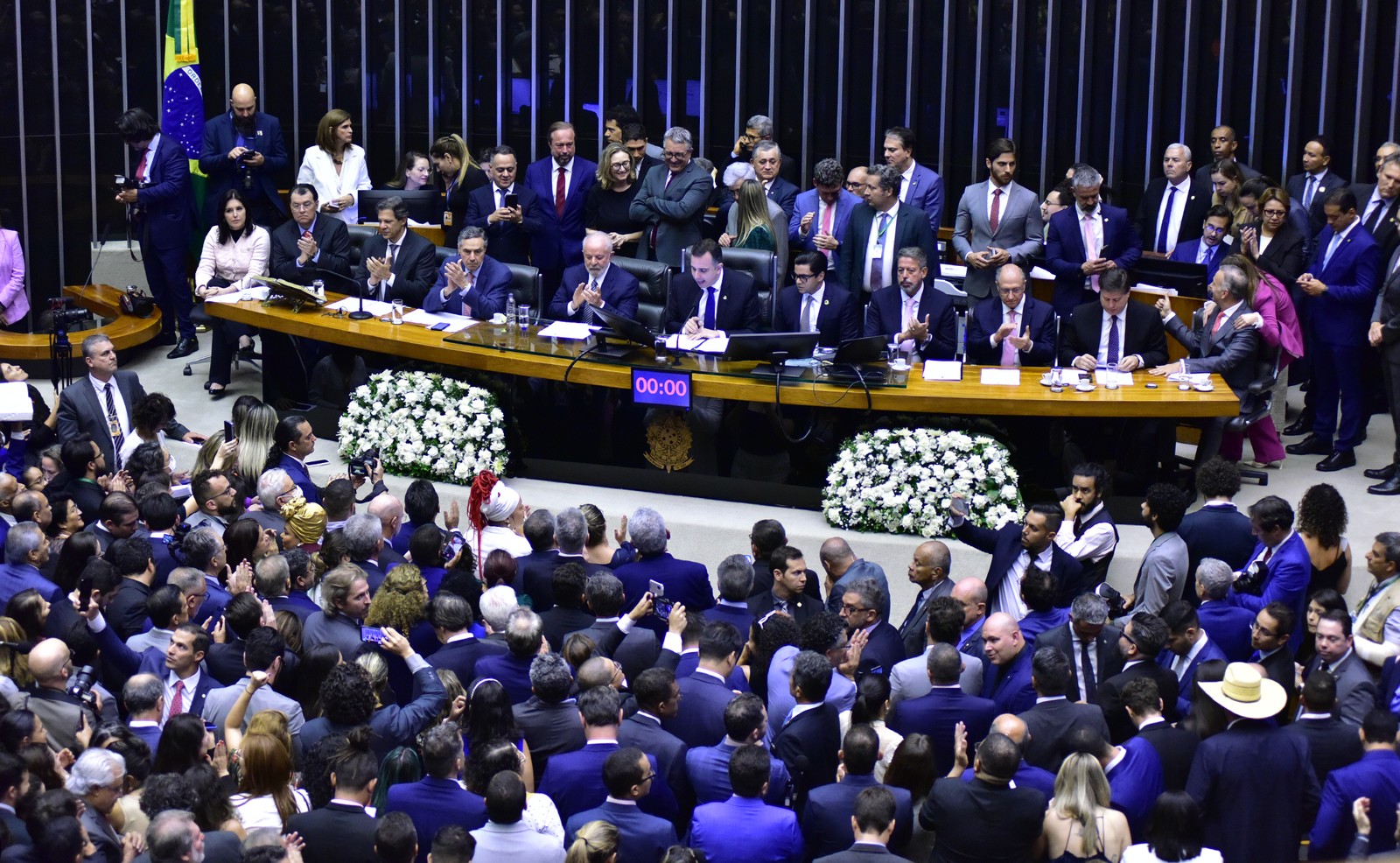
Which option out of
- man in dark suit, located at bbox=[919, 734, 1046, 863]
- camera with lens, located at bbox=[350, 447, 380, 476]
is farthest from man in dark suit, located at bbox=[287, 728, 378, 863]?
camera with lens, located at bbox=[350, 447, 380, 476]

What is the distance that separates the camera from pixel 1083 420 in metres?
9.04

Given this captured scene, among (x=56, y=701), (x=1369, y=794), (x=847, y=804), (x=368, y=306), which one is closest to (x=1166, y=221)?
(x=368, y=306)

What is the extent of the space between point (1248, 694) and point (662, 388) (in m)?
4.35

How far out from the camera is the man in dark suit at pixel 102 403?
31.3 feet

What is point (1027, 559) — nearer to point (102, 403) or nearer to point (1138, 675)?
point (1138, 675)

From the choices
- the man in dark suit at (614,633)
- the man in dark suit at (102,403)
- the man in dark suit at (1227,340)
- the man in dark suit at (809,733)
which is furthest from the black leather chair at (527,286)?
the man in dark suit at (809,733)

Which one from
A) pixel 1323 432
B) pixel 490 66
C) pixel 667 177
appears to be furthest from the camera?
pixel 490 66

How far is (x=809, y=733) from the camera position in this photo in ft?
19.2

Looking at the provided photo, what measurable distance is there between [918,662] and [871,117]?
786 centimetres

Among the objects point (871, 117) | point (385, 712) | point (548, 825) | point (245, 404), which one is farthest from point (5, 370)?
point (871, 117)

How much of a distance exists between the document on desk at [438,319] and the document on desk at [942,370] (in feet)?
9.18

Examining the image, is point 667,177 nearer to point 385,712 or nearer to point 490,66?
point 490,66

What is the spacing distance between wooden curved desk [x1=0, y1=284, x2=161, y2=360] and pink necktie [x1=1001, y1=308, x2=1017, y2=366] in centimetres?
618

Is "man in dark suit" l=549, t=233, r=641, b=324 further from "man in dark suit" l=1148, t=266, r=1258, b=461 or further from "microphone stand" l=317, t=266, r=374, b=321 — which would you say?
"man in dark suit" l=1148, t=266, r=1258, b=461
